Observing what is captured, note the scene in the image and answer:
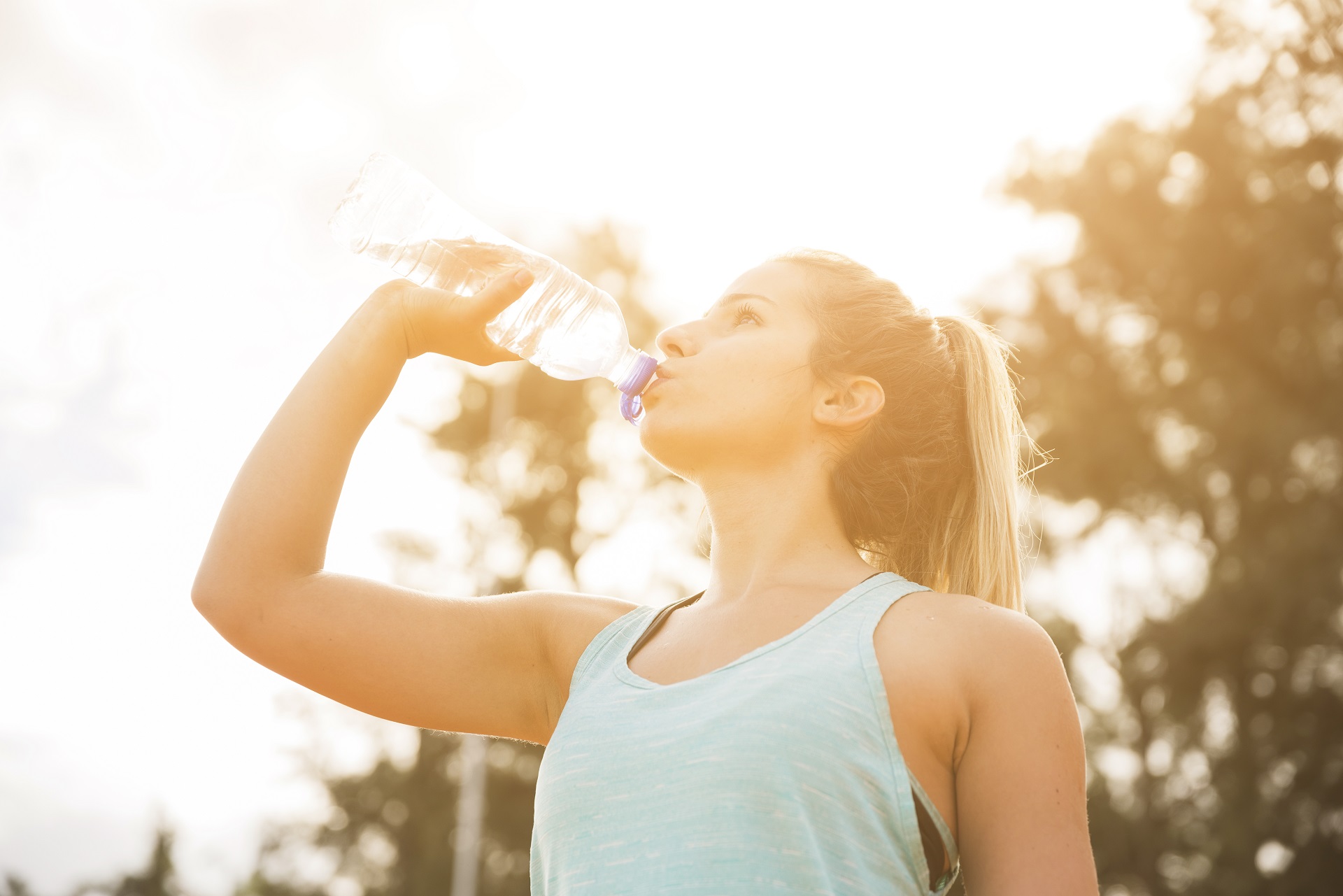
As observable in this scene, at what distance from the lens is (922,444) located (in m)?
2.76

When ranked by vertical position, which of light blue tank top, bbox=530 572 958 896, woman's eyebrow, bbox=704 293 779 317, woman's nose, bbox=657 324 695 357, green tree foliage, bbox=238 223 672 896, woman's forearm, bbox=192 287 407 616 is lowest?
green tree foliage, bbox=238 223 672 896

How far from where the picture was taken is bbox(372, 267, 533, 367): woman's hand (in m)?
2.65

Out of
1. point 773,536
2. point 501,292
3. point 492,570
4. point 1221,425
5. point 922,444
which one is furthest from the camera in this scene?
point 492,570

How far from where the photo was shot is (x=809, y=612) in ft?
7.32

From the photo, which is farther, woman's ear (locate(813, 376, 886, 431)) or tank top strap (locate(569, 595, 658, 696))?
woman's ear (locate(813, 376, 886, 431))

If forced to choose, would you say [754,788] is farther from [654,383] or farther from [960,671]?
[654,383]

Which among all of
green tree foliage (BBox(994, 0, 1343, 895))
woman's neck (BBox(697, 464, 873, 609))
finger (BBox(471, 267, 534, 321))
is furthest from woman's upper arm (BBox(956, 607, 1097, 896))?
green tree foliage (BBox(994, 0, 1343, 895))

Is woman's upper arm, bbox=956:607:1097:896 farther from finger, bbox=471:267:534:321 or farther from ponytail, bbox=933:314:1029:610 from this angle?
finger, bbox=471:267:534:321

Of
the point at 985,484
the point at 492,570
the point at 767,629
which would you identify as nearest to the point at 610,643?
the point at 767,629

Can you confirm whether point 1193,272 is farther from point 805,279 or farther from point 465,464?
point 805,279

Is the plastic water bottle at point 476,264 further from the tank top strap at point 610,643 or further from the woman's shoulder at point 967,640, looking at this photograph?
the woman's shoulder at point 967,640

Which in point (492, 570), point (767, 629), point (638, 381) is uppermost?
point (638, 381)

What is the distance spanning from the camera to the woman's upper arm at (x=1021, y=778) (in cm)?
187

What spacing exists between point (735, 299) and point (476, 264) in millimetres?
822
